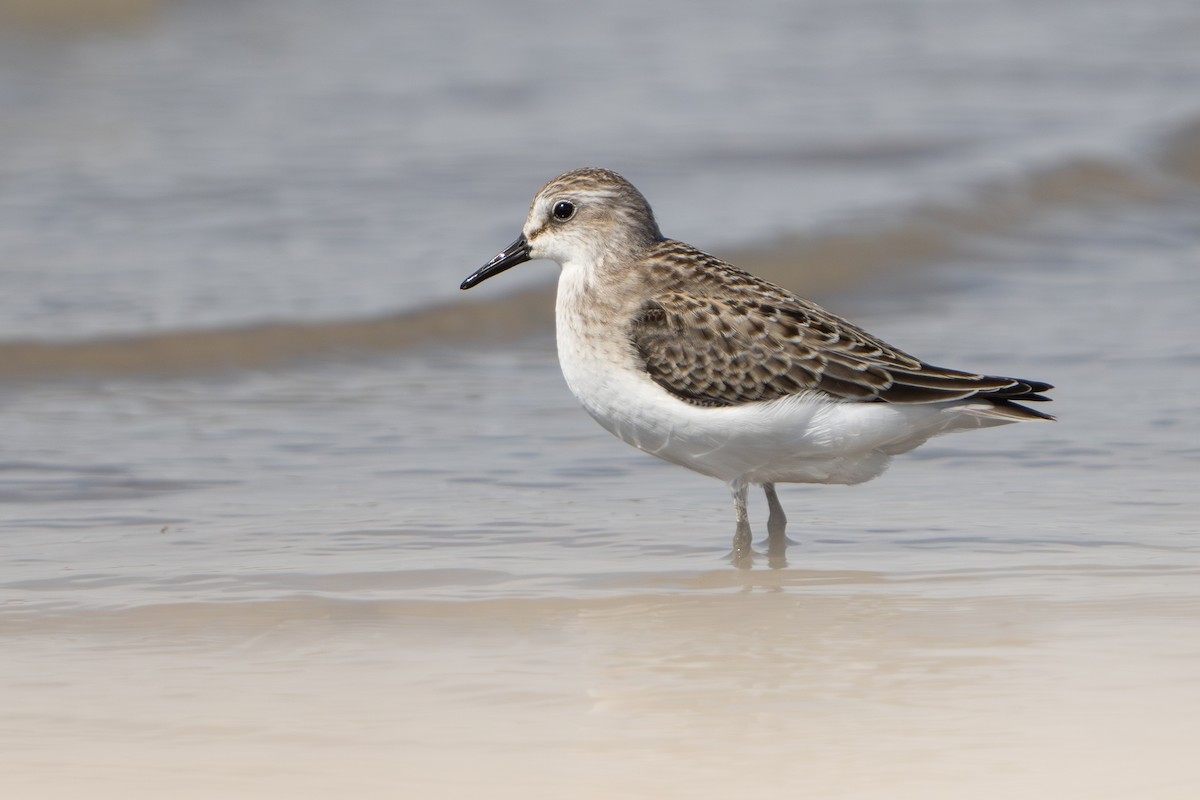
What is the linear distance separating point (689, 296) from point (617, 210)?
0.72 m

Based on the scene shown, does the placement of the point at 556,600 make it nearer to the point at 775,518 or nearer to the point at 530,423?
the point at 775,518

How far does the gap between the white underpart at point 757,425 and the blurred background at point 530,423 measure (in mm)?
383

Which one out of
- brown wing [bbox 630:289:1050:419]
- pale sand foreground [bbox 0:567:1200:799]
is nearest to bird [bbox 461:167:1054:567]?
brown wing [bbox 630:289:1050:419]

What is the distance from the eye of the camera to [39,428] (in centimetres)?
943

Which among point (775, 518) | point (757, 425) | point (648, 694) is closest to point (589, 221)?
point (757, 425)

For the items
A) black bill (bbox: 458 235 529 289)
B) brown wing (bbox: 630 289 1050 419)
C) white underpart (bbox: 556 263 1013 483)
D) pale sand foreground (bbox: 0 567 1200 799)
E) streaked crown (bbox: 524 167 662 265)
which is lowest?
pale sand foreground (bbox: 0 567 1200 799)

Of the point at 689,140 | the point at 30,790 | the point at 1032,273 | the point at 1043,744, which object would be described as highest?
the point at 689,140

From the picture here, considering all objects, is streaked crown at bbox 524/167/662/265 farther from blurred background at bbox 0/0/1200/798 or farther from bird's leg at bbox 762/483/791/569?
bird's leg at bbox 762/483/791/569

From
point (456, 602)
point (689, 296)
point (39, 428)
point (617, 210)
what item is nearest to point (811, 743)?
point (456, 602)

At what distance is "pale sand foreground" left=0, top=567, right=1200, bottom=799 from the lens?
188 inches

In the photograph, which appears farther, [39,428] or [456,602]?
[39,428]

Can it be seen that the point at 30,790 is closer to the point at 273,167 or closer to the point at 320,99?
the point at 273,167

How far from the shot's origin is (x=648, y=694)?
554 centimetres

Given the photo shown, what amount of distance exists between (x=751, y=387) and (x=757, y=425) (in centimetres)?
17
